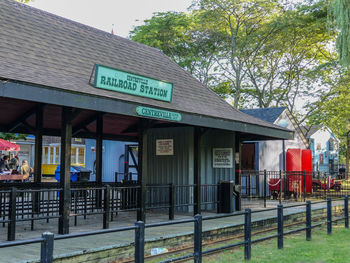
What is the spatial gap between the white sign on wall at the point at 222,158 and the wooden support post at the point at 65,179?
6369mm

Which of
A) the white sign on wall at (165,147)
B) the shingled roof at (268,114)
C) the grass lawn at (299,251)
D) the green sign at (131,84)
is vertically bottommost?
the grass lawn at (299,251)

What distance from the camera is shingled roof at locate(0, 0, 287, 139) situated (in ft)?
25.7

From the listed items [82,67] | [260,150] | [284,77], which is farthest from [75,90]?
→ [284,77]

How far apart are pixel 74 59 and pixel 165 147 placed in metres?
4.61

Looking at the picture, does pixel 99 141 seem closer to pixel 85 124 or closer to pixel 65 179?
pixel 85 124

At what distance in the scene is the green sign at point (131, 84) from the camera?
8.38 m

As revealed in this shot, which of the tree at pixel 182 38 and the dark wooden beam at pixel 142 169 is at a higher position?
the tree at pixel 182 38

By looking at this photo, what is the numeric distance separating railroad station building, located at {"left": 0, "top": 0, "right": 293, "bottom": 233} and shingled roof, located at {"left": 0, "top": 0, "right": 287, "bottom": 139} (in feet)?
0.11

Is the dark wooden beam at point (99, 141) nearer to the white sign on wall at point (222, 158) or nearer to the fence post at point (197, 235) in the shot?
the white sign on wall at point (222, 158)

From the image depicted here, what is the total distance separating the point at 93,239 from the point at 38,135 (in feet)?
12.0

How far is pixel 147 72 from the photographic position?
1186 cm

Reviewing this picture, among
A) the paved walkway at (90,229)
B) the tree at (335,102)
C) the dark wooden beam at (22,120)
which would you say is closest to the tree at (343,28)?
the paved walkway at (90,229)

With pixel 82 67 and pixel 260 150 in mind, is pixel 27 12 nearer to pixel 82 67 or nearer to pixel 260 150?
pixel 82 67

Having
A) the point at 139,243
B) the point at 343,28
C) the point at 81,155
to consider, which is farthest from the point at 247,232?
the point at 81,155
